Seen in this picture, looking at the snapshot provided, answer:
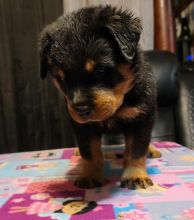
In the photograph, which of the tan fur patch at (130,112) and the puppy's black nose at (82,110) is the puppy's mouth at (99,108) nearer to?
the puppy's black nose at (82,110)

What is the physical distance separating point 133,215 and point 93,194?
0.74 ft

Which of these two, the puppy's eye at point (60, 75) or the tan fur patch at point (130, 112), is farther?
the tan fur patch at point (130, 112)

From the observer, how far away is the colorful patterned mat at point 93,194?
2.86ft

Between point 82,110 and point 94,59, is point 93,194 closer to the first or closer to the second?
point 82,110

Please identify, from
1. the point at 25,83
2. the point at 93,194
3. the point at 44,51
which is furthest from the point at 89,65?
the point at 25,83

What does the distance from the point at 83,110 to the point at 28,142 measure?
1.69 m

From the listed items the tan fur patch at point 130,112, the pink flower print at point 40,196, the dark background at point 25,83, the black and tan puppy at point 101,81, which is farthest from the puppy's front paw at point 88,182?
the dark background at point 25,83

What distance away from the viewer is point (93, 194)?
1049 mm

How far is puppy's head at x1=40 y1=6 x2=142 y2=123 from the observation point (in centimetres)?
A: 97

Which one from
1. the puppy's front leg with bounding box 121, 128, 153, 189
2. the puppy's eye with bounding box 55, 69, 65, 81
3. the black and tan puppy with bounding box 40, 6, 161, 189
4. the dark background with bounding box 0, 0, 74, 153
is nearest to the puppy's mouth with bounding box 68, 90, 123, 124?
the black and tan puppy with bounding box 40, 6, 161, 189

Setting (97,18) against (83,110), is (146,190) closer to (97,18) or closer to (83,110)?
(83,110)

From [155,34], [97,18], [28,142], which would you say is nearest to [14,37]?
[28,142]

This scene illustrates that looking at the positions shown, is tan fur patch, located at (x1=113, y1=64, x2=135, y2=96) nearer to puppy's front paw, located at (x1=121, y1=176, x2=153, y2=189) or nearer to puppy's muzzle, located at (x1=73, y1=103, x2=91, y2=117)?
puppy's muzzle, located at (x1=73, y1=103, x2=91, y2=117)

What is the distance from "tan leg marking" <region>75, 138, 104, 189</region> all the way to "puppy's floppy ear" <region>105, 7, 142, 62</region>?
0.38m
